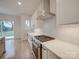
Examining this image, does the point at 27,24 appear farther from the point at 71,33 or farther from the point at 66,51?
the point at 66,51

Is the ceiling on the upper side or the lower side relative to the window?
upper

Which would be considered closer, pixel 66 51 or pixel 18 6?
pixel 66 51

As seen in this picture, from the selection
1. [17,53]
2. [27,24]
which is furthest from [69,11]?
[27,24]

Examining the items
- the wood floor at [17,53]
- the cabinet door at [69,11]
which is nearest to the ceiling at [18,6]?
the wood floor at [17,53]

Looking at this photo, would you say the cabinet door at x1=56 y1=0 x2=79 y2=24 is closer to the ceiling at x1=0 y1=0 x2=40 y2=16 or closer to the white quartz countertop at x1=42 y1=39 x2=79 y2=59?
the white quartz countertop at x1=42 y1=39 x2=79 y2=59

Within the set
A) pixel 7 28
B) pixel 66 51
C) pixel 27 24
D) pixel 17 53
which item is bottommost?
pixel 17 53

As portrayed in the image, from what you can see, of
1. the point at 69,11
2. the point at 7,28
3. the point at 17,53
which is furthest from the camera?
the point at 7,28

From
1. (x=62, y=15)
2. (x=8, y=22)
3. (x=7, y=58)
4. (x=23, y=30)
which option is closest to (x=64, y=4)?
(x=62, y=15)

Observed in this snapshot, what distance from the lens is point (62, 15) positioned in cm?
161

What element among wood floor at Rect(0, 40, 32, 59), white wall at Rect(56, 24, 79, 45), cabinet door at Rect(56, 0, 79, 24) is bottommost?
wood floor at Rect(0, 40, 32, 59)

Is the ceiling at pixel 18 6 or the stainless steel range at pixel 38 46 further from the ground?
the ceiling at pixel 18 6

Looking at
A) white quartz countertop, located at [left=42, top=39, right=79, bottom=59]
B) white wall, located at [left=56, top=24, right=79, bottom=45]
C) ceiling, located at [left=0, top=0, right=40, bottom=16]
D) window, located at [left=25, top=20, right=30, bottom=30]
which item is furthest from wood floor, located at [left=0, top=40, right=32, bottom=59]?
window, located at [left=25, top=20, right=30, bottom=30]

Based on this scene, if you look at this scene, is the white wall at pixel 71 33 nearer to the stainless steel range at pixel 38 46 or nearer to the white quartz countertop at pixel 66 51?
the white quartz countertop at pixel 66 51

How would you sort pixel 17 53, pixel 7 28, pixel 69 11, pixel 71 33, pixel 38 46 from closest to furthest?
1. pixel 69 11
2. pixel 71 33
3. pixel 38 46
4. pixel 17 53
5. pixel 7 28
